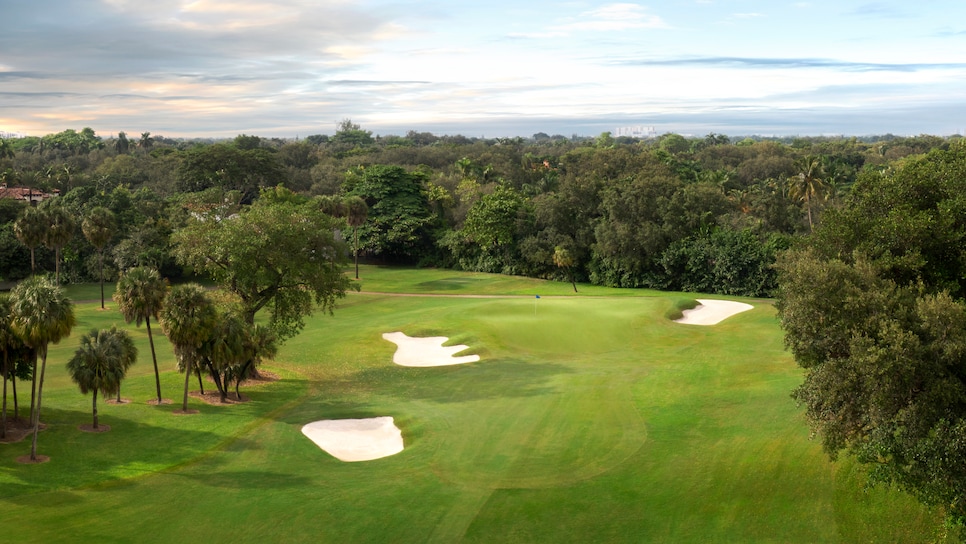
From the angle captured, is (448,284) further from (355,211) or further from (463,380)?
(463,380)

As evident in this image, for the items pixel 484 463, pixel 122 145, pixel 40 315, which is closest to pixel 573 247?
pixel 484 463

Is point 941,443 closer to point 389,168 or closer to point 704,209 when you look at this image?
point 704,209

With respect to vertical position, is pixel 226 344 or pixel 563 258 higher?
pixel 563 258

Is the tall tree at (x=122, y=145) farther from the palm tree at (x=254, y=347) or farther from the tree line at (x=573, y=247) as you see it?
the palm tree at (x=254, y=347)

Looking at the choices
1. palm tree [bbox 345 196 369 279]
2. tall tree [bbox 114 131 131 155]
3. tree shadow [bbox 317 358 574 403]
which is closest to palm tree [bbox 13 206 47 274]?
tree shadow [bbox 317 358 574 403]

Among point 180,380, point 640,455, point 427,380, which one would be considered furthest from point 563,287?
point 640,455

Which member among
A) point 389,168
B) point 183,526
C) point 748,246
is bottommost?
point 183,526
